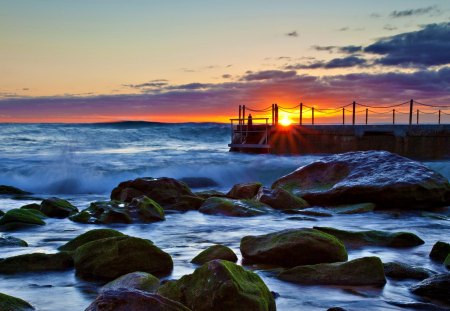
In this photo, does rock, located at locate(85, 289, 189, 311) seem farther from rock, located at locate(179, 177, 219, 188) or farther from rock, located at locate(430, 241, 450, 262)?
rock, located at locate(179, 177, 219, 188)

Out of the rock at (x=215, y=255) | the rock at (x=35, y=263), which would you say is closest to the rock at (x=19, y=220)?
the rock at (x=35, y=263)

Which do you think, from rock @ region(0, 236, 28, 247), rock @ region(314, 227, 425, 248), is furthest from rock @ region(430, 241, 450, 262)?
rock @ region(0, 236, 28, 247)

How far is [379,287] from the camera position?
434 centimetres

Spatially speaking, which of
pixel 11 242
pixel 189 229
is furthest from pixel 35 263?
pixel 189 229

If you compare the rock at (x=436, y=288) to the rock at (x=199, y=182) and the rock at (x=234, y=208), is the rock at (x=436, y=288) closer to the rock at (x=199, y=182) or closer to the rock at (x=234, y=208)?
the rock at (x=234, y=208)

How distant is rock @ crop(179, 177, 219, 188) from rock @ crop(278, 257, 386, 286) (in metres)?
11.3

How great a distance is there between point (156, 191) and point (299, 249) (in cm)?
521

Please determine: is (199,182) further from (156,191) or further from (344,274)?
(344,274)

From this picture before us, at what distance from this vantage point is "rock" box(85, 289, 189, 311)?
269 cm

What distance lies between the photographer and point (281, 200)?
9.22 meters

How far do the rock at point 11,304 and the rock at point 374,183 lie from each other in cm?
655

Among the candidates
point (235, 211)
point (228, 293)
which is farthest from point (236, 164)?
point (228, 293)

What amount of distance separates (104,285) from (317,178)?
21.0ft

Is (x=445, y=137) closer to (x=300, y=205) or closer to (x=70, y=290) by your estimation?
(x=300, y=205)
